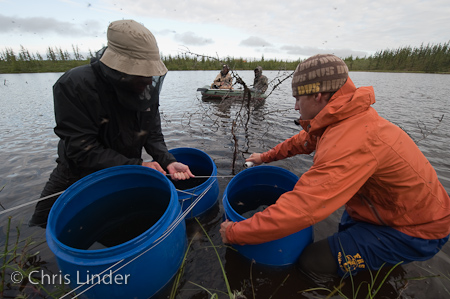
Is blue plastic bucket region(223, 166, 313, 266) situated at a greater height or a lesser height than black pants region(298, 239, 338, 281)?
greater

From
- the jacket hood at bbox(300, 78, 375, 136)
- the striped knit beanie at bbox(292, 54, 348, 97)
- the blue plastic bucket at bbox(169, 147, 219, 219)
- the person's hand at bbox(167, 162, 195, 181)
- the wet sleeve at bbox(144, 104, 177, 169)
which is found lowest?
the blue plastic bucket at bbox(169, 147, 219, 219)

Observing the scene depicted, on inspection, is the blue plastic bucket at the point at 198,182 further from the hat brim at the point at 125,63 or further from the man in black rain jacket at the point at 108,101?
the hat brim at the point at 125,63

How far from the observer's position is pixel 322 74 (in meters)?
1.39

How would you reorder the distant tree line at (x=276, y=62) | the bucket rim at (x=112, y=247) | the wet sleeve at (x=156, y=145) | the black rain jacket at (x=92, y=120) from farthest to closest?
1. the distant tree line at (x=276, y=62)
2. the wet sleeve at (x=156, y=145)
3. the black rain jacket at (x=92, y=120)
4. the bucket rim at (x=112, y=247)

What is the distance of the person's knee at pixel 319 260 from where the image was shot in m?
1.71

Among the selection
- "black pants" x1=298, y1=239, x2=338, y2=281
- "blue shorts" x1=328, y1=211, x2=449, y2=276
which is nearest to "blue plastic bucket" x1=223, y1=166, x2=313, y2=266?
"black pants" x1=298, y1=239, x2=338, y2=281

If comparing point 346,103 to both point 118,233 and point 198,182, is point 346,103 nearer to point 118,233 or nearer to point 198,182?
point 198,182

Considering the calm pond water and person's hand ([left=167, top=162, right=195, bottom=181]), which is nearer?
the calm pond water

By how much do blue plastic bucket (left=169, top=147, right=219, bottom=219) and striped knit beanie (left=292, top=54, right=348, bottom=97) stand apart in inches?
50.1

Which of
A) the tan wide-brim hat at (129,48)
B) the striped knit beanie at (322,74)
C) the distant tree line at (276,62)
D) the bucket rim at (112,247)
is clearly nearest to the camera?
the bucket rim at (112,247)

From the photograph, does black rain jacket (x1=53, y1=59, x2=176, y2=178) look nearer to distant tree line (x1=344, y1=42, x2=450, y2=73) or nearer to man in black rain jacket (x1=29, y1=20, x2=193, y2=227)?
man in black rain jacket (x1=29, y1=20, x2=193, y2=227)

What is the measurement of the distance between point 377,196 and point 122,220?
2.43 meters

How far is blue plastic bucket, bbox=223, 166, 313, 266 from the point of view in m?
1.67

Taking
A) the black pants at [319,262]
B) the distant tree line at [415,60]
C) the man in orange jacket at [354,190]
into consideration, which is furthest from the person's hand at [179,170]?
the distant tree line at [415,60]
